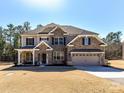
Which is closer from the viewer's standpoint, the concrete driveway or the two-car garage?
the concrete driveway

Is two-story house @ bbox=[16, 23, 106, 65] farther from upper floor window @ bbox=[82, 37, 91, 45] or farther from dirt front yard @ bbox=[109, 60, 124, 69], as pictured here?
dirt front yard @ bbox=[109, 60, 124, 69]

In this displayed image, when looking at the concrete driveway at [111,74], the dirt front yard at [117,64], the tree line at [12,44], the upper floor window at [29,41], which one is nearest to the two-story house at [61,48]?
the upper floor window at [29,41]

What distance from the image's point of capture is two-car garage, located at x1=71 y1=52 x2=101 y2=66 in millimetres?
43928

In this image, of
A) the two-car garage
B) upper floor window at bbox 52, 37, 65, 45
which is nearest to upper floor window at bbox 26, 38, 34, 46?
upper floor window at bbox 52, 37, 65, 45

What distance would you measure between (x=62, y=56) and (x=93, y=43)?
245 inches

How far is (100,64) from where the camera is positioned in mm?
43812

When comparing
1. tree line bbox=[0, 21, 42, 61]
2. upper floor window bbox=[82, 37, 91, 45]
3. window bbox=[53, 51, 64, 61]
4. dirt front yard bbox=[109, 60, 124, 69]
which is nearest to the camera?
dirt front yard bbox=[109, 60, 124, 69]

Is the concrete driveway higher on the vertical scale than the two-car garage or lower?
lower

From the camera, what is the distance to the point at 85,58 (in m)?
44.2

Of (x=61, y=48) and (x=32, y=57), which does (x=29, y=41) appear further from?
(x=61, y=48)

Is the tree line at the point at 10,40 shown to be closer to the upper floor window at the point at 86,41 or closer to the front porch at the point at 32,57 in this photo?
the front porch at the point at 32,57

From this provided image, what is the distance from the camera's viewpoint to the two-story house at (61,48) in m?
44.0

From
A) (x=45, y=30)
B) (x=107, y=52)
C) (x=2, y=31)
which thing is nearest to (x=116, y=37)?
(x=107, y=52)

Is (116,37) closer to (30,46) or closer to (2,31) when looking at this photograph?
(2,31)
